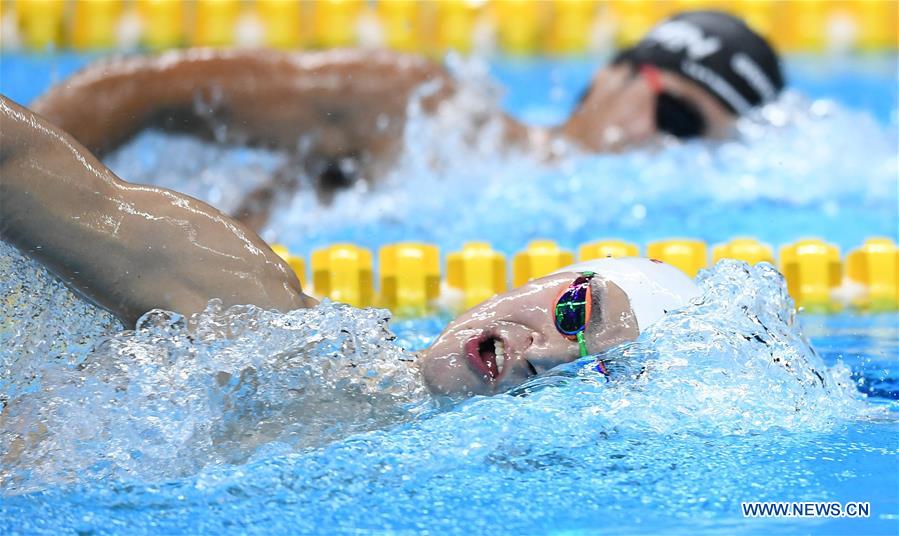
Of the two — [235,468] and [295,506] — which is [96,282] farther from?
[295,506]

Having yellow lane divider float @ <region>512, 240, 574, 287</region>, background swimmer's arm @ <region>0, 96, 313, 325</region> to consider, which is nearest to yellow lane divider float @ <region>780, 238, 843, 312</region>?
yellow lane divider float @ <region>512, 240, 574, 287</region>

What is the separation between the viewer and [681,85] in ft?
14.1

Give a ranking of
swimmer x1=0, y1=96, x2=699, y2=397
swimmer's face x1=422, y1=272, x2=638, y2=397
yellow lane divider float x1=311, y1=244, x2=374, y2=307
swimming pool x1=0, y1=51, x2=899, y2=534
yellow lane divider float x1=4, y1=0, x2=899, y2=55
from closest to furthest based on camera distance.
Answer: swimming pool x1=0, y1=51, x2=899, y2=534 < swimmer x1=0, y1=96, x2=699, y2=397 < swimmer's face x1=422, y1=272, x2=638, y2=397 < yellow lane divider float x1=311, y1=244, x2=374, y2=307 < yellow lane divider float x1=4, y1=0, x2=899, y2=55

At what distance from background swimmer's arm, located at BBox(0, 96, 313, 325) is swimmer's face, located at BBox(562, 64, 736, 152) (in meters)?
2.51

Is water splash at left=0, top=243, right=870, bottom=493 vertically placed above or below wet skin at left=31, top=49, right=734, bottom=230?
below

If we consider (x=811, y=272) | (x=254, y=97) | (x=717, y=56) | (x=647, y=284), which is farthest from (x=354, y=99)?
(x=647, y=284)

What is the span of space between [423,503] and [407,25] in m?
4.17

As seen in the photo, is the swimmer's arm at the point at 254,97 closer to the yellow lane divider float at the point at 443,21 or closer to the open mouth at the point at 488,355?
the yellow lane divider float at the point at 443,21

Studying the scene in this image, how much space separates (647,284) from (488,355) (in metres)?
0.30

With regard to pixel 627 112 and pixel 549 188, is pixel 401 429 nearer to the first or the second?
pixel 549 188

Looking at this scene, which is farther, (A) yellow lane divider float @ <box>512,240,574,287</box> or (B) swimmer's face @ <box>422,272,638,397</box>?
(A) yellow lane divider float @ <box>512,240,574,287</box>

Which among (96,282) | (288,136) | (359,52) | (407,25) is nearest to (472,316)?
(96,282)

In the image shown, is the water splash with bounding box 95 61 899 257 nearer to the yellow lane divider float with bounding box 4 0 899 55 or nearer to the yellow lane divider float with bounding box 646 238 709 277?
the yellow lane divider float with bounding box 646 238 709 277

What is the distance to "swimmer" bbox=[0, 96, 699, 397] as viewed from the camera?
178cm
